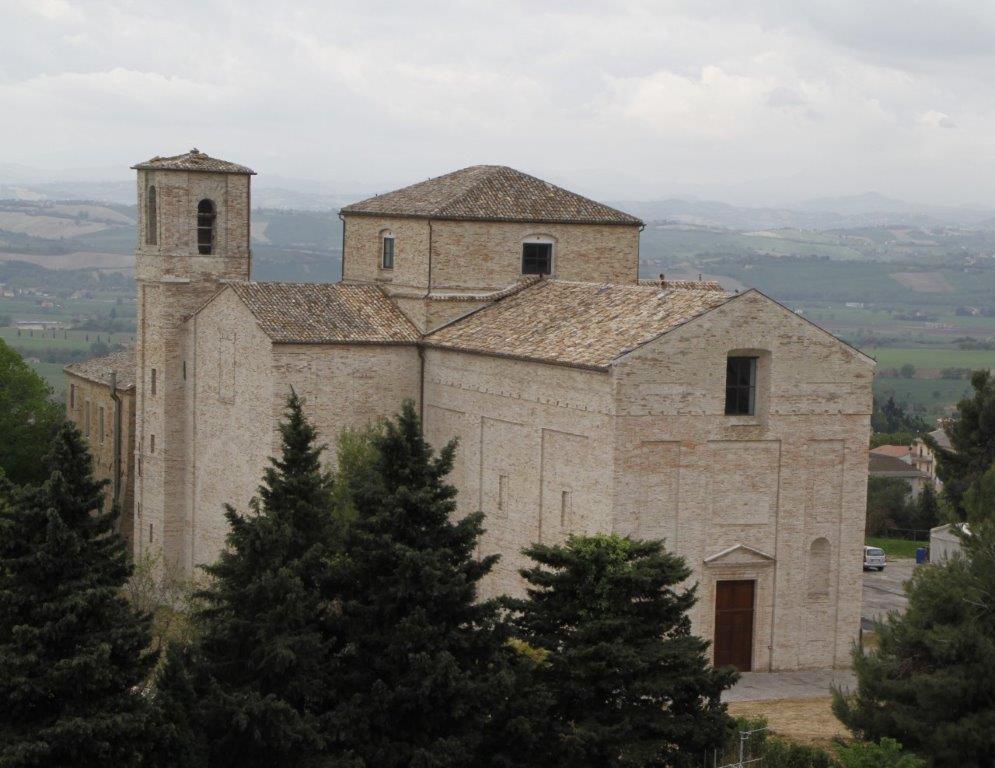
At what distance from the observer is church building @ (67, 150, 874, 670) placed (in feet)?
105

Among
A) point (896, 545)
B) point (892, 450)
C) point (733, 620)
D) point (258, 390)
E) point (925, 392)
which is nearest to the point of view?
point (733, 620)

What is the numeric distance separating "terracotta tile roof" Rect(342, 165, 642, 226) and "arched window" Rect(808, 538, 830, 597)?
1066cm

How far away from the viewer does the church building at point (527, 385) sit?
105 ft

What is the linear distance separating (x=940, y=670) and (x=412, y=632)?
26.0 feet

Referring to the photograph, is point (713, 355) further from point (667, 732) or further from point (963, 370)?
point (963, 370)

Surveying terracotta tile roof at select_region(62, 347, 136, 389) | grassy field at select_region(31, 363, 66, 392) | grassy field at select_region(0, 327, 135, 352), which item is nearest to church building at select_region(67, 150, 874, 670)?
terracotta tile roof at select_region(62, 347, 136, 389)

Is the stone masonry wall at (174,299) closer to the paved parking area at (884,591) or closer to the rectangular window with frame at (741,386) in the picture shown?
the rectangular window with frame at (741,386)

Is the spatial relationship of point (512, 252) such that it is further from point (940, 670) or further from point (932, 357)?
point (932, 357)

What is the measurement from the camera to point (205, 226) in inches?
1651

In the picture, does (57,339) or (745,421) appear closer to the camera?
(745,421)

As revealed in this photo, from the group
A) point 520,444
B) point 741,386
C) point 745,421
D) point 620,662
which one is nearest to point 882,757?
point 620,662

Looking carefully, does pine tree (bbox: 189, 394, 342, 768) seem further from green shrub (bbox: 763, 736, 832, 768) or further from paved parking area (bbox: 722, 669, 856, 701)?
paved parking area (bbox: 722, 669, 856, 701)

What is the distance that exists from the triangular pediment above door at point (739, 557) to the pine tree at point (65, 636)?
510 inches

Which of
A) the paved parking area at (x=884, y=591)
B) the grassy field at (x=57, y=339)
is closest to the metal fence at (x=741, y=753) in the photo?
the paved parking area at (x=884, y=591)
